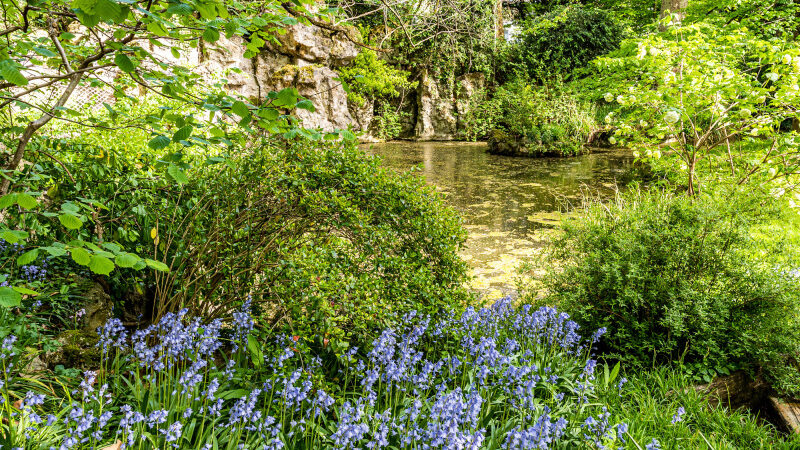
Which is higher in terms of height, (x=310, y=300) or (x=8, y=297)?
(x=8, y=297)

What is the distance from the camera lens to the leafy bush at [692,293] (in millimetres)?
3070

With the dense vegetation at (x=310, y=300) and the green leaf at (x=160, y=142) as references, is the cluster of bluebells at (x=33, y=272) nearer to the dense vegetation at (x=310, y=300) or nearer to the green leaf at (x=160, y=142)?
the dense vegetation at (x=310, y=300)

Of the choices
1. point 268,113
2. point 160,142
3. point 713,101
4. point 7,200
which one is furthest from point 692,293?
point 7,200

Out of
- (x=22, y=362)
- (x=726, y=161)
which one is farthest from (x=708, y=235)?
(x=22, y=362)

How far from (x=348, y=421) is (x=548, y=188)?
8511 mm

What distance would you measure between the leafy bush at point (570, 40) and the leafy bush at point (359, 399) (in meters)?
16.2

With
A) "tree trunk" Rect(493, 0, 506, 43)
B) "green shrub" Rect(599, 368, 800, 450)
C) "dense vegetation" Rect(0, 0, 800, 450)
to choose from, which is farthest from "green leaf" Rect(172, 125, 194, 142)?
"tree trunk" Rect(493, 0, 506, 43)

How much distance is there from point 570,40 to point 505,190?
1107cm

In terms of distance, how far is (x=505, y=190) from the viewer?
9289 millimetres

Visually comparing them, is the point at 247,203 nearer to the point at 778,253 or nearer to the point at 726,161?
the point at 778,253

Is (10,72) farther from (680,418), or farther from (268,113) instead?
(680,418)

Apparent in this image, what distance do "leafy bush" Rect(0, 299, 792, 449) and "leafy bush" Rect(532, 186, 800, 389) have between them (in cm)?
34

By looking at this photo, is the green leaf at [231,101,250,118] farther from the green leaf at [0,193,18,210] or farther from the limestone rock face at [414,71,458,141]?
the limestone rock face at [414,71,458,141]

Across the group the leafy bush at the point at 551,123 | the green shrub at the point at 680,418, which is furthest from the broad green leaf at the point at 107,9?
the leafy bush at the point at 551,123
